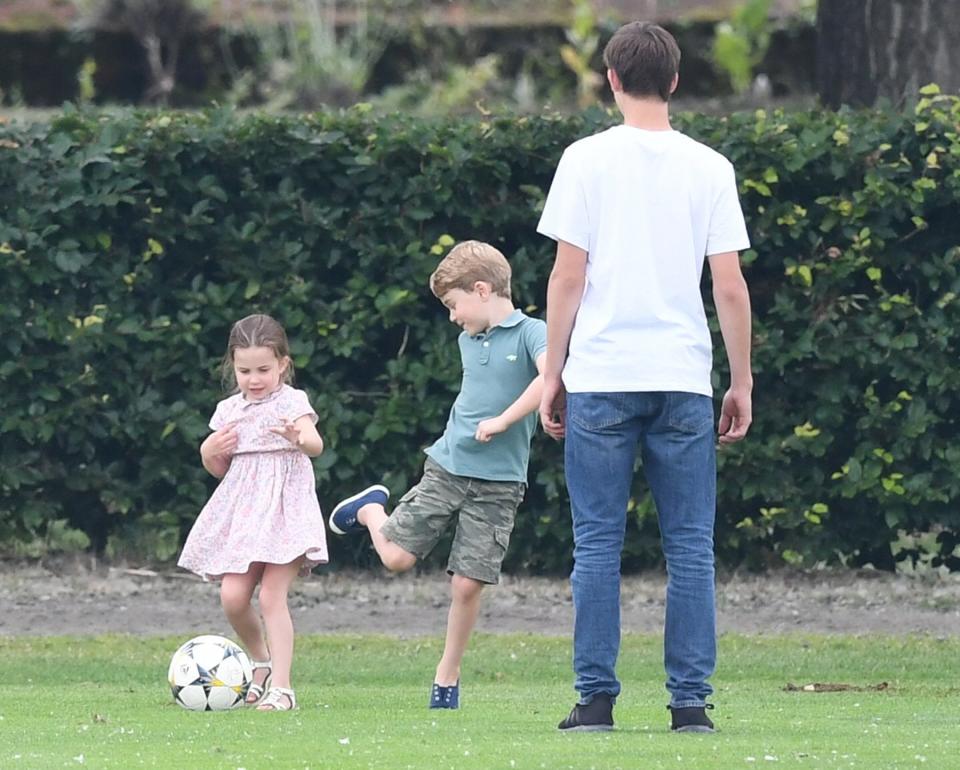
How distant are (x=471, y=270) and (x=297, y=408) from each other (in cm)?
85

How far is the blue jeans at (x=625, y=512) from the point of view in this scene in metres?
5.82

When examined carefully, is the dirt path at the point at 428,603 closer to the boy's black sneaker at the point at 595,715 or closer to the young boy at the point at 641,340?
the boy's black sneaker at the point at 595,715

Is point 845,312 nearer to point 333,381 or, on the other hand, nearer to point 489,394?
point 333,381

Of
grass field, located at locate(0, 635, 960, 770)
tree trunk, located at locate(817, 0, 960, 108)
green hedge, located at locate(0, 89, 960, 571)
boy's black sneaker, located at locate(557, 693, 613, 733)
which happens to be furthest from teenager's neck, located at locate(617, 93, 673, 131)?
tree trunk, located at locate(817, 0, 960, 108)

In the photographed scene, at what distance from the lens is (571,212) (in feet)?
19.0

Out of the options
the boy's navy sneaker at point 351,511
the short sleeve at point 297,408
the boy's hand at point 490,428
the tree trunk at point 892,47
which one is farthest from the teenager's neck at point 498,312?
the tree trunk at point 892,47

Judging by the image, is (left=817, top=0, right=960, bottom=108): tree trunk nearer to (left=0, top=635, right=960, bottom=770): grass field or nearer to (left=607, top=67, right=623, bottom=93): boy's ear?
(left=0, top=635, right=960, bottom=770): grass field

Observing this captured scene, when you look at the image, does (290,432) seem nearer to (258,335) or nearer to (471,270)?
(258,335)

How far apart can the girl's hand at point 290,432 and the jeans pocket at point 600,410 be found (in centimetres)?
171

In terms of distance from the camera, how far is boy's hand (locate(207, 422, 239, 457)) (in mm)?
7383

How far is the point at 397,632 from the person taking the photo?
33.0ft

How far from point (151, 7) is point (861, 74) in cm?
1360

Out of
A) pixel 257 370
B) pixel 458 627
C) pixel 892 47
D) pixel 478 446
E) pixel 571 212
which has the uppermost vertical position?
pixel 892 47

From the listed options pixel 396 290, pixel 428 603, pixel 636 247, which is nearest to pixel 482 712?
pixel 636 247
